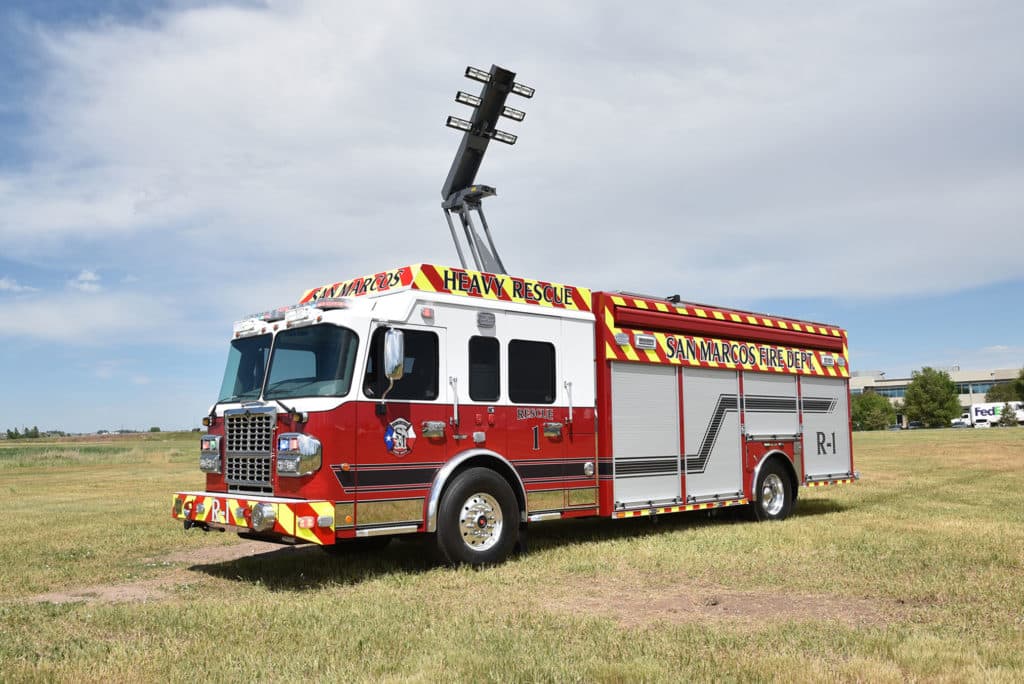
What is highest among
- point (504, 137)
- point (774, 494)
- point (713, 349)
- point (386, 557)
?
point (504, 137)

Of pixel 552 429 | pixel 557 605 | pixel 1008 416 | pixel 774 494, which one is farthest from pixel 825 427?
pixel 1008 416

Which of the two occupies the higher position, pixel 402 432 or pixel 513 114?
pixel 513 114

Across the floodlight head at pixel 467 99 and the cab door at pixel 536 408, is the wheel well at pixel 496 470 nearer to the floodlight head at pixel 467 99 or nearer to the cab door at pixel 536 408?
the cab door at pixel 536 408

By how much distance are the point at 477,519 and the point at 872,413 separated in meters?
102

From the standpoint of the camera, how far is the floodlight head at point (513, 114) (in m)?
12.0

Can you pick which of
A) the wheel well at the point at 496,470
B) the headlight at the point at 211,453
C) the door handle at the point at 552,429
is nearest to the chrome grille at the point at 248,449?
the headlight at the point at 211,453

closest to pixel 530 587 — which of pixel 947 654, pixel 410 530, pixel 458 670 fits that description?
pixel 410 530

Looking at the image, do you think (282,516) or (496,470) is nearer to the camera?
(282,516)

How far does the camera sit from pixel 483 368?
9.04 meters

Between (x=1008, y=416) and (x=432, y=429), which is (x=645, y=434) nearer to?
(x=432, y=429)

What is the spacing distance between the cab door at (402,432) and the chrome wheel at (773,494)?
19.6 feet

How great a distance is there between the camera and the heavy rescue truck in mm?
7898

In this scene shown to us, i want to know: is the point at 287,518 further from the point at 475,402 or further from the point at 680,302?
the point at 680,302

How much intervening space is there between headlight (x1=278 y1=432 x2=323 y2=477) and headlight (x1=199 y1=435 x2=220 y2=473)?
4.49 feet
